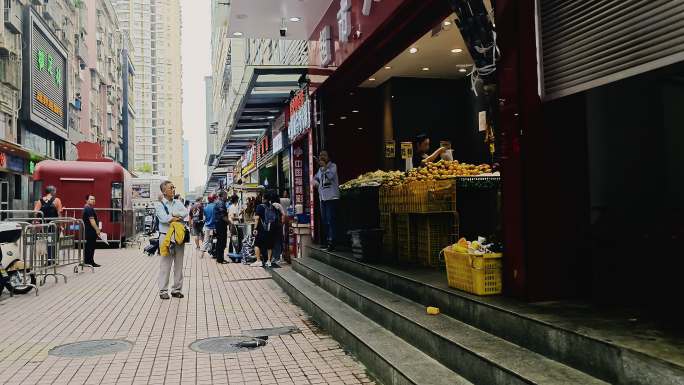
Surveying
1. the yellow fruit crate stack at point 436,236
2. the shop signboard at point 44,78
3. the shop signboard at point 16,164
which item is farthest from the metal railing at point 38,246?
the shop signboard at point 44,78

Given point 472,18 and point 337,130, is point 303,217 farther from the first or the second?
point 472,18

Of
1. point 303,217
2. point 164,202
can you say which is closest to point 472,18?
point 164,202

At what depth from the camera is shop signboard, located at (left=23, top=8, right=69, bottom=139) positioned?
29.2 m

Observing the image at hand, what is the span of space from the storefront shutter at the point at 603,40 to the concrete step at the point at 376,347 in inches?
104

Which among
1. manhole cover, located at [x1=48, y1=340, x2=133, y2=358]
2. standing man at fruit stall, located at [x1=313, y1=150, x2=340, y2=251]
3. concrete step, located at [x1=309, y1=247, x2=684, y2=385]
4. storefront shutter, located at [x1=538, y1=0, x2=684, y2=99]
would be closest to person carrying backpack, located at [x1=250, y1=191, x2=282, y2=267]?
standing man at fruit stall, located at [x1=313, y1=150, x2=340, y2=251]

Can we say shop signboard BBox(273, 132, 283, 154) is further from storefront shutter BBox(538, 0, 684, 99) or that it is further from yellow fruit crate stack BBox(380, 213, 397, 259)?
storefront shutter BBox(538, 0, 684, 99)

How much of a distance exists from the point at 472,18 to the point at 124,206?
66.0 feet

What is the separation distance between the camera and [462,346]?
4305 millimetres

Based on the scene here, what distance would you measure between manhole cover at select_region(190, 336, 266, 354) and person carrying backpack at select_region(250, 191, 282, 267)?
700 centimetres

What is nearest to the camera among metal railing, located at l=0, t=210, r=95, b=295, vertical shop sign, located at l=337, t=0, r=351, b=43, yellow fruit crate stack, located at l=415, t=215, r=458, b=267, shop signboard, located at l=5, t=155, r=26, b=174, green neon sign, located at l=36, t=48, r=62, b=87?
yellow fruit crate stack, located at l=415, t=215, r=458, b=267

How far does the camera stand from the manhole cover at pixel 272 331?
679 cm

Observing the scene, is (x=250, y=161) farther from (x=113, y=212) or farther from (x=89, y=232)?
(x=89, y=232)

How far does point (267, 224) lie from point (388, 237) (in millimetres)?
5363

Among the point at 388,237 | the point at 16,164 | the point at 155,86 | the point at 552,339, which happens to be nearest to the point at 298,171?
the point at 388,237
